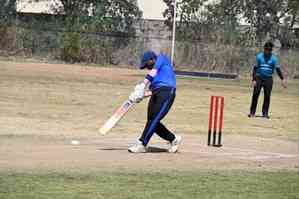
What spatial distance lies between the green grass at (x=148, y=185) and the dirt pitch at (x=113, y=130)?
0.90 meters

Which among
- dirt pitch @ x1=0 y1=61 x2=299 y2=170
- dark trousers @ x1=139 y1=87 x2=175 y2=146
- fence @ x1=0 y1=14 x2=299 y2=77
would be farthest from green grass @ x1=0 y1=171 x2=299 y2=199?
fence @ x1=0 y1=14 x2=299 y2=77

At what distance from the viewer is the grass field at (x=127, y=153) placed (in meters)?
11.3

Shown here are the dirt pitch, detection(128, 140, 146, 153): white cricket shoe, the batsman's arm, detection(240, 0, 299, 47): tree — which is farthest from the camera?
detection(240, 0, 299, 47): tree

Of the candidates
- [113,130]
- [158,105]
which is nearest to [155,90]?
[158,105]

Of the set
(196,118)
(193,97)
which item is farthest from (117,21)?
(196,118)

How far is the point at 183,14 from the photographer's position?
5847 cm

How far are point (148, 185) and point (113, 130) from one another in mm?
7987

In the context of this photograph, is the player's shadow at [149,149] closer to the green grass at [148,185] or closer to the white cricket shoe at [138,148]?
the white cricket shoe at [138,148]

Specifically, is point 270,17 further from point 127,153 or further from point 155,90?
point 127,153

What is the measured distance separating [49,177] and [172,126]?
9.39 metres

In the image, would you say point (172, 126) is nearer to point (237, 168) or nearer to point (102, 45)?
point (237, 168)

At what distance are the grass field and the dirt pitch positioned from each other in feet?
0.06

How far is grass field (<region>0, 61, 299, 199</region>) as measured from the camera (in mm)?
11328

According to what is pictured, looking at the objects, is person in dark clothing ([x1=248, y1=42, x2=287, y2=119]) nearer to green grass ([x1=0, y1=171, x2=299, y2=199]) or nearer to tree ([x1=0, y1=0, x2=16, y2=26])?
green grass ([x1=0, y1=171, x2=299, y2=199])
